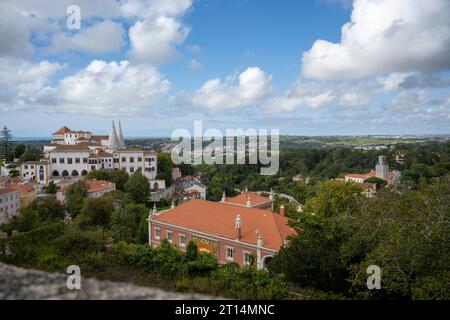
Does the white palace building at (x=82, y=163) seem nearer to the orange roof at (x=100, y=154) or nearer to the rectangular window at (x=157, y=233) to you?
the orange roof at (x=100, y=154)

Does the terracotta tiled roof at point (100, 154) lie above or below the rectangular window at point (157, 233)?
above

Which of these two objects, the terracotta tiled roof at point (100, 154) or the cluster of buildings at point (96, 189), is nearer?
the cluster of buildings at point (96, 189)

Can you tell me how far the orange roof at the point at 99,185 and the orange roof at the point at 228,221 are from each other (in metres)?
20.2

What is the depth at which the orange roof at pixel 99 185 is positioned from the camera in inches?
1670

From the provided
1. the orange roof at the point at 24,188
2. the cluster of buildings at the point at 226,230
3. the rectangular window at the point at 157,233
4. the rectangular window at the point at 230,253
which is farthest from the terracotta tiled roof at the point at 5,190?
the rectangular window at the point at 230,253

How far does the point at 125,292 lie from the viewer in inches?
218

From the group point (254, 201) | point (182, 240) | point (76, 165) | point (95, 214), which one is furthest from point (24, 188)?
point (254, 201)

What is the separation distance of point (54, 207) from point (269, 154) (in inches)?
2632

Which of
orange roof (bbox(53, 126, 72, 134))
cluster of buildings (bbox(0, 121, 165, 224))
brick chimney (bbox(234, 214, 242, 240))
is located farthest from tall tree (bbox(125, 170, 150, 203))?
orange roof (bbox(53, 126, 72, 134))

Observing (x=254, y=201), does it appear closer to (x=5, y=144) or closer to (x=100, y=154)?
(x=100, y=154)

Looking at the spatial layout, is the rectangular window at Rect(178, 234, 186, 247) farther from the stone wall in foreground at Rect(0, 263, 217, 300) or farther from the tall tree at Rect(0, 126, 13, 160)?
the tall tree at Rect(0, 126, 13, 160)

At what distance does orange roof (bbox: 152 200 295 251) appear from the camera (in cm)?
1980
